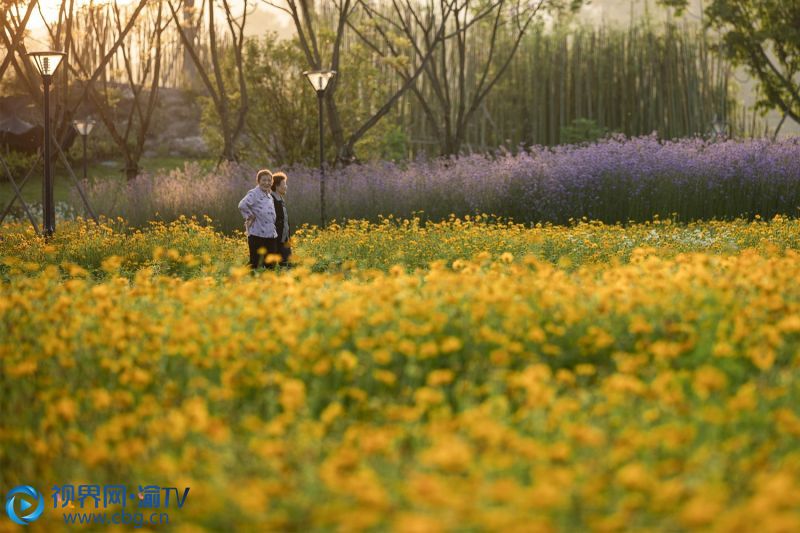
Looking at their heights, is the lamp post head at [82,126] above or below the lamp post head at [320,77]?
below

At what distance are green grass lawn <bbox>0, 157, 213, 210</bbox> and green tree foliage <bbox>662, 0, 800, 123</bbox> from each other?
57.4ft

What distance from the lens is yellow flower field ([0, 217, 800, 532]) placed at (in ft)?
9.35

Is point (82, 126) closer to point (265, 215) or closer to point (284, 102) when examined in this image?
point (284, 102)

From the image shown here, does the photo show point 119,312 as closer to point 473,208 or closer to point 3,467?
point 3,467

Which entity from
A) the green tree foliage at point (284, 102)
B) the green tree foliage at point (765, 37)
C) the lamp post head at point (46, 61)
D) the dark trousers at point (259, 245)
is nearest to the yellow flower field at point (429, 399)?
the dark trousers at point (259, 245)

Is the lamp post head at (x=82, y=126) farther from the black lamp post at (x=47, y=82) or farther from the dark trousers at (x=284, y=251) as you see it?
the dark trousers at (x=284, y=251)

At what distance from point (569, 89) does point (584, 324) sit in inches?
1114

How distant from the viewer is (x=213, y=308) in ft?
17.9

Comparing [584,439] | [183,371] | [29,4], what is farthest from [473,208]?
[584,439]

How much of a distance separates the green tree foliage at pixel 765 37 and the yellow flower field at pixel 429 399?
77.6ft

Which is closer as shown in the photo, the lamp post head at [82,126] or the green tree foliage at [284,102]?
the lamp post head at [82,126]

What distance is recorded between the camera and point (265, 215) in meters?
10.3

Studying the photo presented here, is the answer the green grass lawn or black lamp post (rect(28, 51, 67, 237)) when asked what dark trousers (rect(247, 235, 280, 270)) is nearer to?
black lamp post (rect(28, 51, 67, 237))

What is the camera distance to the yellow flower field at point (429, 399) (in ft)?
9.35
